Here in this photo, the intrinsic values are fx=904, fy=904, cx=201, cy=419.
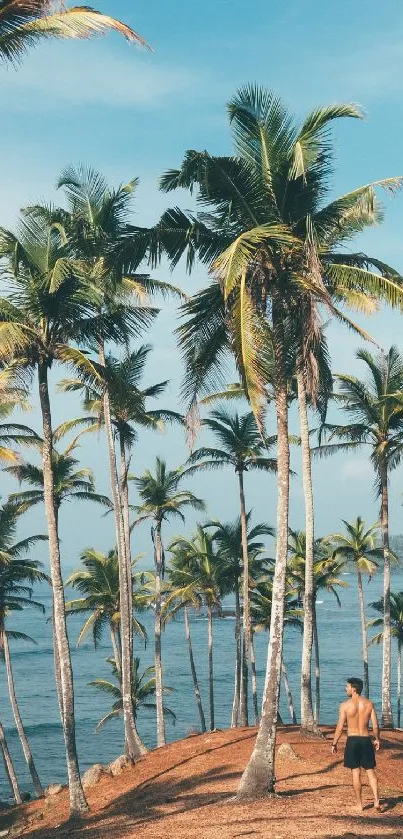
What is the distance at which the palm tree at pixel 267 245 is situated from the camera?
48.5ft

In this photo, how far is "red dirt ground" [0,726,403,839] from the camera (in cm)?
1218

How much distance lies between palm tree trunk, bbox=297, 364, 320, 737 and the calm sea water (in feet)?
101

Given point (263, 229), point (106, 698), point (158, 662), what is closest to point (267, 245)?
point (263, 229)

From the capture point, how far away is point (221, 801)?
48.2ft

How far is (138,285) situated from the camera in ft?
77.5

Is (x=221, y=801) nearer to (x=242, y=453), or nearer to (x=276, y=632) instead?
(x=276, y=632)

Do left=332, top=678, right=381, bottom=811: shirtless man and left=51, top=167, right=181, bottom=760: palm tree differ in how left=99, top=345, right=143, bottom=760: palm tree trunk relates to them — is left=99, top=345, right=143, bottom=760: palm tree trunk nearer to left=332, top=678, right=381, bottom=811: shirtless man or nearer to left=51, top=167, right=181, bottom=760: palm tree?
left=51, top=167, right=181, bottom=760: palm tree

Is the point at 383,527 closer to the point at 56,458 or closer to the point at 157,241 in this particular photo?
the point at 56,458

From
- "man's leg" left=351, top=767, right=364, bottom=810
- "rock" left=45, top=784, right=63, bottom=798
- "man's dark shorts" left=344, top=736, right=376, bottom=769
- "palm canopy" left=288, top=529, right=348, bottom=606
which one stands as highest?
"palm canopy" left=288, top=529, right=348, bottom=606

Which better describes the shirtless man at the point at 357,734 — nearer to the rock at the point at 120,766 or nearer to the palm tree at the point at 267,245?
the palm tree at the point at 267,245

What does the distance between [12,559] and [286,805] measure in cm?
2307

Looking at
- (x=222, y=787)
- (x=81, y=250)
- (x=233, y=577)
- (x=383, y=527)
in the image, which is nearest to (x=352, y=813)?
(x=222, y=787)

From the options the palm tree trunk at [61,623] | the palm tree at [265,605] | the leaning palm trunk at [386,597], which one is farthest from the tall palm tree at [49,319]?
the palm tree at [265,605]

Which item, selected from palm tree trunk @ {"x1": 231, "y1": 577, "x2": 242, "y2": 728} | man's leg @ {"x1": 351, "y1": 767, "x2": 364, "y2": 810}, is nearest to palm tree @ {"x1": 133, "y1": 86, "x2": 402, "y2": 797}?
man's leg @ {"x1": 351, "y1": 767, "x2": 364, "y2": 810}
